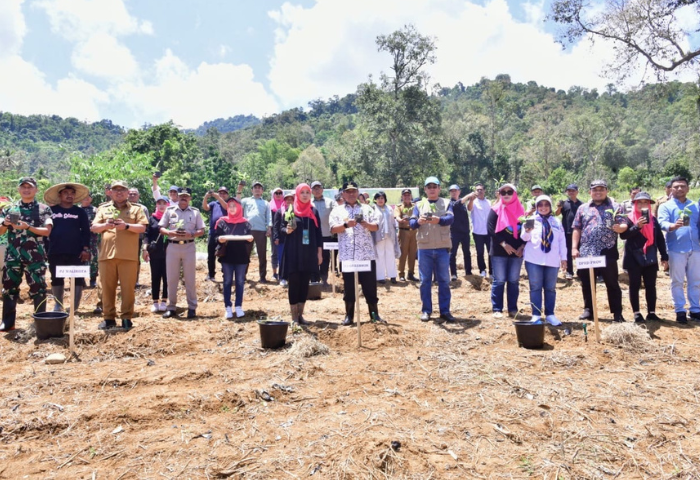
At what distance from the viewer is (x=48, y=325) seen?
5.54 meters

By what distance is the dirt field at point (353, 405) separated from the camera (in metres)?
2.98

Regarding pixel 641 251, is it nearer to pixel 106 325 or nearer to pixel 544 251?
pixel 544 251

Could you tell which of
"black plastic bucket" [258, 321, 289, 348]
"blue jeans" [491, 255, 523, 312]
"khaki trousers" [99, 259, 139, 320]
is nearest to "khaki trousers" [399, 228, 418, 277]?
"blue jeans" [491, 255, 523, 312]

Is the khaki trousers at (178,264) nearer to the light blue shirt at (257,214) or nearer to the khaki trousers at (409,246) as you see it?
the light blue shirt at (257,214)

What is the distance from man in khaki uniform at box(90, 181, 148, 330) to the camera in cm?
600

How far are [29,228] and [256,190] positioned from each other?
14.5ft

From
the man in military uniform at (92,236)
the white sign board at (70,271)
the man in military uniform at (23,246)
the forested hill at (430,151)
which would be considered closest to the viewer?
the white sign board at (70,271)

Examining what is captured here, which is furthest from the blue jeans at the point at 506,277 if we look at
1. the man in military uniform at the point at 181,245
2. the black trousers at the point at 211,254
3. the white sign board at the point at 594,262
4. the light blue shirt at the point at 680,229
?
the black trousers at the point at 211,254

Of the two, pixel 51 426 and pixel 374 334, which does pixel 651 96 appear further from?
pixel 51 426

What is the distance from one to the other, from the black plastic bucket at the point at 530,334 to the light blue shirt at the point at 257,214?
5780 millimetres

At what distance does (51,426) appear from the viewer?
3.48 meters

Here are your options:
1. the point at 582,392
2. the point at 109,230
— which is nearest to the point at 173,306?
the point at 109,230

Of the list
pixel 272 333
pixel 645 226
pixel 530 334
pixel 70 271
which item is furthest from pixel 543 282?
pixel 70 271

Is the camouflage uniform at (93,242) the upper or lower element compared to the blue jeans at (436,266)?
upper
